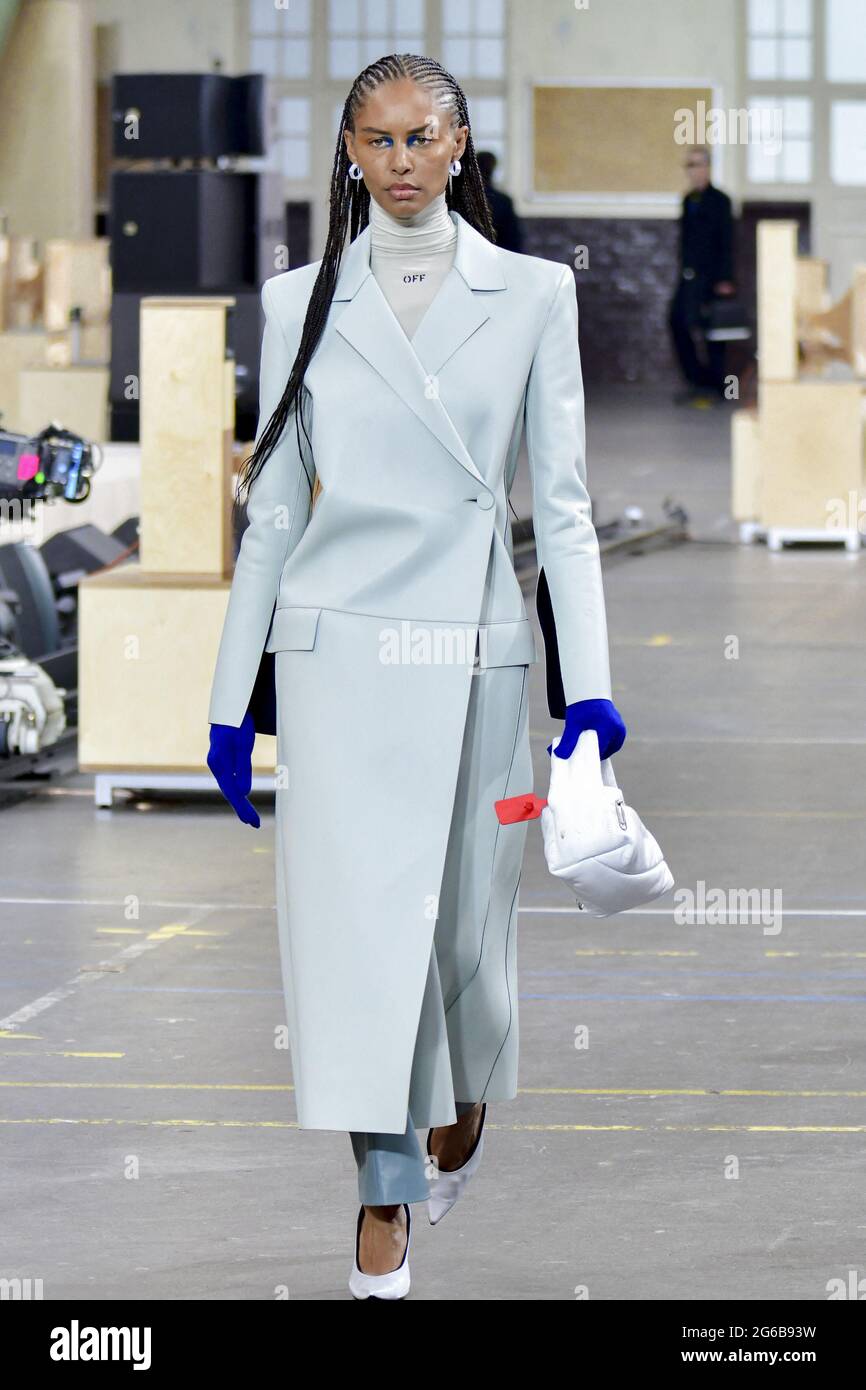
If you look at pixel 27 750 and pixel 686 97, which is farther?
pixel 686 97

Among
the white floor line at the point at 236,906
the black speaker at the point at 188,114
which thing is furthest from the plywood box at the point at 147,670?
the black speaker at the point at 188,114

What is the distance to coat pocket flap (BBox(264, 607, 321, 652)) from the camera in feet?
9.47

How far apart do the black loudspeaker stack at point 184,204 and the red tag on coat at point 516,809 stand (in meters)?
9.01

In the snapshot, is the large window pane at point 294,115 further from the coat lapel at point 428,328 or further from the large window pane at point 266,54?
the coat lapel at point 428,328

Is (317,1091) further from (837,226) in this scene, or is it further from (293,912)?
(837,226)

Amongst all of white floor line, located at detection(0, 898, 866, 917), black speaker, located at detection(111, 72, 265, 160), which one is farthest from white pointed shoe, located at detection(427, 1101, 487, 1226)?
black speaker, located at detection(111, 72, 265, 160)

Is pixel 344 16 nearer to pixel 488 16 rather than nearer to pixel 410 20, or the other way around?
pixel 410 20

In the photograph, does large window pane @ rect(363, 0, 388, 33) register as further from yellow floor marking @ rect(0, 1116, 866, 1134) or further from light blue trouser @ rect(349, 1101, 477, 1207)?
light blue trouser @ rect(349, 1101, 477, 1207)

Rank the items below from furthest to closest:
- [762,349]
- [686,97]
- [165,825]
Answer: [686,97] → [762,349] → [165,825]

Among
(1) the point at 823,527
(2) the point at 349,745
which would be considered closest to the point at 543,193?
(1) the point at 823,527

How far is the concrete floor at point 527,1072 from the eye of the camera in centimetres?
321

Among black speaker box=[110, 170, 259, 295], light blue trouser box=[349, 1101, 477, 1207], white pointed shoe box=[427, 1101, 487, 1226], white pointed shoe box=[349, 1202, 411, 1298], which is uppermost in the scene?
black speaker box=[110, 170, 259, 295]

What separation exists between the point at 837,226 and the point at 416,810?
23.4 metres

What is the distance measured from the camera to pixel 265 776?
6.42 metres
